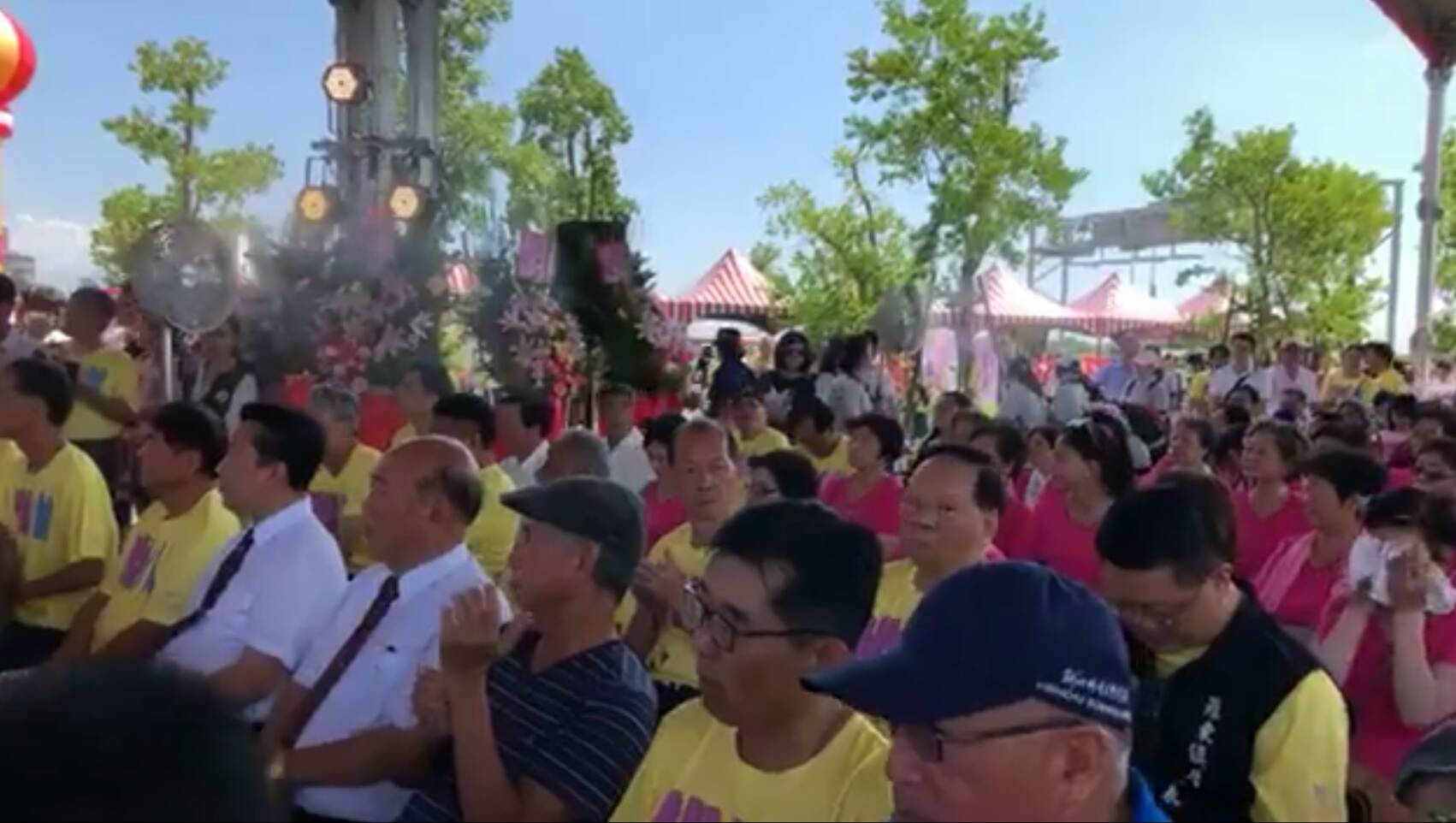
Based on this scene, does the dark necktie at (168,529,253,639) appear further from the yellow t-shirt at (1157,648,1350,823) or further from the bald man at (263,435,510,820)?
the yellow t-shirt at (1157,648,1350,823)

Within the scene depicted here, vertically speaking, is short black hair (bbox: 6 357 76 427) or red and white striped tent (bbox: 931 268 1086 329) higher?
red and white striped tent (bbox: 931 268 1086 329)

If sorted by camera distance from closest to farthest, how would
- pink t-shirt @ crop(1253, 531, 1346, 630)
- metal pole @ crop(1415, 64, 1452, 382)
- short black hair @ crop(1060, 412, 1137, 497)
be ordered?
pink t-shirt @ crop(1253, 531, 1346, 630)
short black hair @ crop(1060, 412, 1137, 497)
metal pole @ crop(1415, 64, 1452, 382)

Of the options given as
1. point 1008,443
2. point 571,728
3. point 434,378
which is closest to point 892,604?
point 571,728

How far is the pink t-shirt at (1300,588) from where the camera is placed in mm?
4594

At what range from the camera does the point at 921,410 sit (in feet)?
48.4

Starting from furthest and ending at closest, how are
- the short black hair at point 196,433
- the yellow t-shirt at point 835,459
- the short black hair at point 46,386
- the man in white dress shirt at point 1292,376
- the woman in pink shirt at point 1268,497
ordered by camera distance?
the man in white dress shirt at point 1292,376 → the yellow t-shirt at point 835,459 → the woman in pink shirt at point 1268,497 → the short black hair at point 46,386 → the short black hair at point 196,433

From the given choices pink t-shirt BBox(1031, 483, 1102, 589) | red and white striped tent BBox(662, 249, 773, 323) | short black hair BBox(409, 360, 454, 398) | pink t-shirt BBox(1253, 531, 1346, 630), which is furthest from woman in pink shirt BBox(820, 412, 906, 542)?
red and white striped tent BBox(662, 249, 773, 323)

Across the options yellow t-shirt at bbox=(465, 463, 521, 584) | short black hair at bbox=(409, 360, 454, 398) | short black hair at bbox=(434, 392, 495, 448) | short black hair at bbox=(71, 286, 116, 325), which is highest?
short black hair at bbox=(71, 286, 116, 325)

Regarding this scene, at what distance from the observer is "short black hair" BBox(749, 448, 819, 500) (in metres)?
5.38

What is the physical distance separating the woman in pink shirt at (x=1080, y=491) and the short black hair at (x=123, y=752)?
4494mm

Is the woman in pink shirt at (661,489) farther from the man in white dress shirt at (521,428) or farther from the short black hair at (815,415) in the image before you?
the short black hair at (815,415)

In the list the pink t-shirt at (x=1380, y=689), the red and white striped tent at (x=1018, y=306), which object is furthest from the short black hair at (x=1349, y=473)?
the red and white striped tent at (x=1018, y=306)

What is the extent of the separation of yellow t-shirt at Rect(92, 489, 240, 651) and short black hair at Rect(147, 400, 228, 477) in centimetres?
10

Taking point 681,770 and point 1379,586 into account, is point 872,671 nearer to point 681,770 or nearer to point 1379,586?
point 681,770
